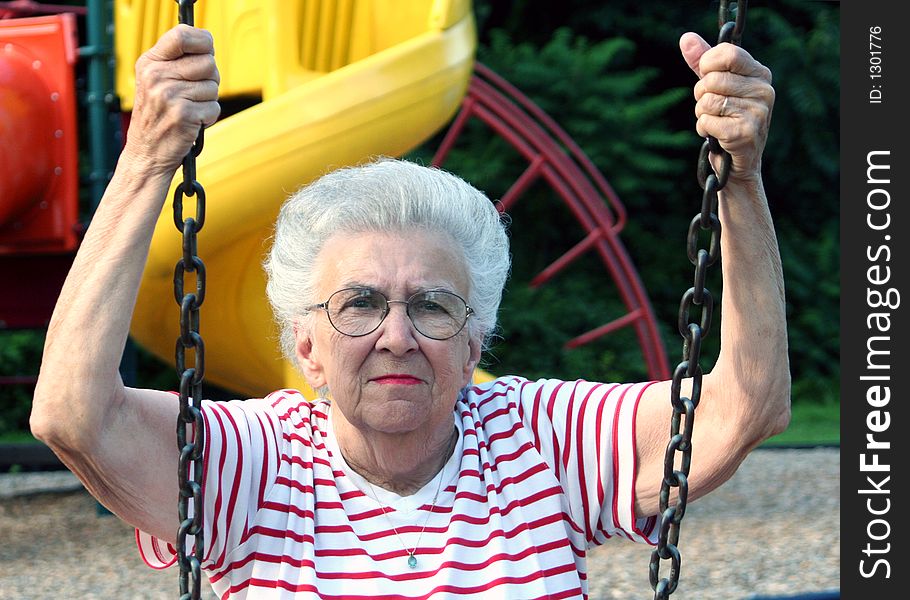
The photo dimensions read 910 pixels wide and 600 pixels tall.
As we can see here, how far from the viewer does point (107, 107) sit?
4984 mm

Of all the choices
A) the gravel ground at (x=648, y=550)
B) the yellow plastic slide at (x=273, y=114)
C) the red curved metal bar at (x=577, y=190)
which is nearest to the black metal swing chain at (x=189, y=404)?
the yellow plastic slide at (x=273, y=114)

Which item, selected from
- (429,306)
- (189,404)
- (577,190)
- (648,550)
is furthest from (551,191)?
(189,404)

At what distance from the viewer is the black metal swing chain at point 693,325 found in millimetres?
1594

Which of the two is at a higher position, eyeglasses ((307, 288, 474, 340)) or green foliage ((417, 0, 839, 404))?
green foliage ((417, 0, 839, 404))

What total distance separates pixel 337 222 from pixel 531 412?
456mm

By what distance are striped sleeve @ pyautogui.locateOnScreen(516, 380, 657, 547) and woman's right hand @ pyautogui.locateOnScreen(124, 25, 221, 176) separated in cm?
73

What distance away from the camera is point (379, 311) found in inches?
71.3

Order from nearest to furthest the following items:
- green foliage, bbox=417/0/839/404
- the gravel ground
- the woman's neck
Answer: the woman's neck < the gravel ground < green foliage, bbox=417/0/839/404

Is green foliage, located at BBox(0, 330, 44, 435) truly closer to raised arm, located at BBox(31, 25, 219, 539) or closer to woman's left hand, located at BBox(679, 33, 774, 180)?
raised arm, located at BBox(31, 25, 219, 539)

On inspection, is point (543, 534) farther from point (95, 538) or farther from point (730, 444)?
point (95, 538)

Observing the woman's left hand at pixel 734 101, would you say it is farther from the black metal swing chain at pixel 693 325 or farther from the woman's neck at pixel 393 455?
the woman's neck at pixel 393 455

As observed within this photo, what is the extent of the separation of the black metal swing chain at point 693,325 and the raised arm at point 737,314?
42 mm

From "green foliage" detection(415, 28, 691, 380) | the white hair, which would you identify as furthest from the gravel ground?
"green foliage" detection(415, 28, 691, 380)

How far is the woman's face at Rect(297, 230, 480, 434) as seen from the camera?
1800 millimetres
